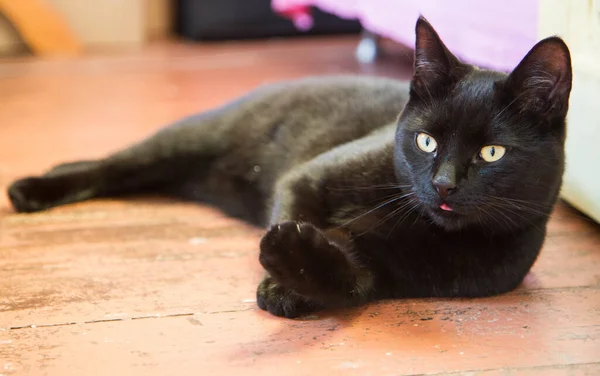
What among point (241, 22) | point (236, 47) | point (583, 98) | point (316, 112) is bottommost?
point (236, 47)

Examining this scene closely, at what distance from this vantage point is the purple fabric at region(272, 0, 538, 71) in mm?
2043

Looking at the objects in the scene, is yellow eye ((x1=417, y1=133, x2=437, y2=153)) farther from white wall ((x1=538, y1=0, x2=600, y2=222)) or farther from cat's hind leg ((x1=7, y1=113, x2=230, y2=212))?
cat's hind leg ((x1=7, y1=113, x2=230, y2=212))

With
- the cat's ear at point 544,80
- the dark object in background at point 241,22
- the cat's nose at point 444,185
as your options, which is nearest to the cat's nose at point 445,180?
the cat's nose at point 444,185

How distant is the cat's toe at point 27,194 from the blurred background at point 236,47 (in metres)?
0.46

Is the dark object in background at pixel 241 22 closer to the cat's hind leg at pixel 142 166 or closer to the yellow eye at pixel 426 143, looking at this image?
the cat's hind leg at pixel 142 166

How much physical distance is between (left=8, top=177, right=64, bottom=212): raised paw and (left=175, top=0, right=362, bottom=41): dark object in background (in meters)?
2.97

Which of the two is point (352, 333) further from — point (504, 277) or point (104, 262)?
point (104, 262)

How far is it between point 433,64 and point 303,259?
0.39m

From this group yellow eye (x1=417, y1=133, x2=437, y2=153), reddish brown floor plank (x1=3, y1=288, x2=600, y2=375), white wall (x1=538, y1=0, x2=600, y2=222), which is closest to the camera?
reddish brown floor plank (x1=3, y1=288, x2=600, y2=375)

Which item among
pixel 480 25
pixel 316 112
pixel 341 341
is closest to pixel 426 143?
pixel 341 341

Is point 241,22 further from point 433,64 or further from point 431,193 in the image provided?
point 431,193

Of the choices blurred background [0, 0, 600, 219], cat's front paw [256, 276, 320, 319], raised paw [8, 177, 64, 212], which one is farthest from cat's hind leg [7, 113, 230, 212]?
cat's front paw [256, 276, 320, 319]

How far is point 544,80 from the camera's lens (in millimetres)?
1092

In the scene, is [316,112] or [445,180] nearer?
Result: [445,180]
